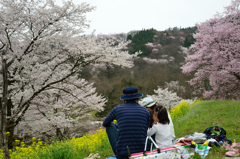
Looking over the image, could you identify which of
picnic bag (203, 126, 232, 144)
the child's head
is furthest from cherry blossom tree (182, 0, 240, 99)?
the child's head

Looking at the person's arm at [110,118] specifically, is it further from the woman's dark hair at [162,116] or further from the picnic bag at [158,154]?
the woman's dark hair at [162,116]

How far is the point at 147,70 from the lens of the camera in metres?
27.0

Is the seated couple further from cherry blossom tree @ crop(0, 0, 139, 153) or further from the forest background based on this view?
cherry blossom tree @ crop(0, 0, 139, 153)

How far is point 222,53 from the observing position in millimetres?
8391

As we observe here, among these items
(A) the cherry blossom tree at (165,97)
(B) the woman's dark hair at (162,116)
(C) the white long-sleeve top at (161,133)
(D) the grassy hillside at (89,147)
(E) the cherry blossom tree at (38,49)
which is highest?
(E) the cherry blossom tree at (38,49)

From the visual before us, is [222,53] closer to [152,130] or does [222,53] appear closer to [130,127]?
[152,130]

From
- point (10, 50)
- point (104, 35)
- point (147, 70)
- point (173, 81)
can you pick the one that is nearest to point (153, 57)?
point (147, 70)

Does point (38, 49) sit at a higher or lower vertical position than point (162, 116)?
higher

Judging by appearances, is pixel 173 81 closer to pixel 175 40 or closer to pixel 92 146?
pixel 92 146

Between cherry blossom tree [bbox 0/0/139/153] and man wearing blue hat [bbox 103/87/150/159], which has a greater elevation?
cherry blossom tree [bbox 0/0/139/153]

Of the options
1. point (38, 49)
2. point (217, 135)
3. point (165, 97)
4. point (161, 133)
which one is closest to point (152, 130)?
point (161, 133)

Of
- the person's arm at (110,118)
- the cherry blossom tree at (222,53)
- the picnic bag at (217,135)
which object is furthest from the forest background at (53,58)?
the picnic bag at (217,135)

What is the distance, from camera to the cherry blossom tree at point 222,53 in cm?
838

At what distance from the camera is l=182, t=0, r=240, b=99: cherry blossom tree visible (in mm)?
8383
